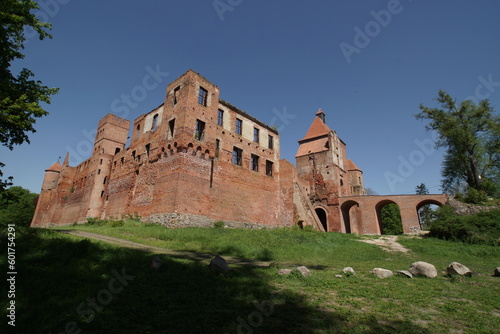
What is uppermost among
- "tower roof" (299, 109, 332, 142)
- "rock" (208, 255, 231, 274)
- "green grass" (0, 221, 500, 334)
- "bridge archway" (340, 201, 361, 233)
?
"tower roof" (299, 109, 332, 142)

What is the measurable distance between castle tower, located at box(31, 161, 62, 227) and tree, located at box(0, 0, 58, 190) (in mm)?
35728

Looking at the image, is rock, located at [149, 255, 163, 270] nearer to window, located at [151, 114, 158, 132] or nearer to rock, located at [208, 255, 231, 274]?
rock, located at [208, 255, 231, 274]

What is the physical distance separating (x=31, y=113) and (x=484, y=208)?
27.9 metres

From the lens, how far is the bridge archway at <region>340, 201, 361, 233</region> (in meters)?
31.8

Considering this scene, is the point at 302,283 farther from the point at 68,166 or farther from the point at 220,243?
the point at 68,166

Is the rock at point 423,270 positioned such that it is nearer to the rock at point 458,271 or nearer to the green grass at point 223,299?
the green grass at point 223,299

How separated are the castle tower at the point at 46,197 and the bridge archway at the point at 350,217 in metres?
41.9

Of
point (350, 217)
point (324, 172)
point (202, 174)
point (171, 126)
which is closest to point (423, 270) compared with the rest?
point (202, 174)

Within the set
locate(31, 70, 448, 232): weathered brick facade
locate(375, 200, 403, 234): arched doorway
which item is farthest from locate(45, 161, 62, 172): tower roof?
locate(375, 200, 403, 234): arched doorway

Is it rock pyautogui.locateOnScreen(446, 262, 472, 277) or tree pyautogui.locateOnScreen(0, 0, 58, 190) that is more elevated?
tree pyautogui.locateOnScreen(0, 0, 58, 190)

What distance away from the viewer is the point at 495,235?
48.2 feet

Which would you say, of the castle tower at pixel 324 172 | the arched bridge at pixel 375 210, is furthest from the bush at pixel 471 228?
the castle tower at pixel 324 172

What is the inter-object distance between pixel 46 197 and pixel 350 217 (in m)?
46.1

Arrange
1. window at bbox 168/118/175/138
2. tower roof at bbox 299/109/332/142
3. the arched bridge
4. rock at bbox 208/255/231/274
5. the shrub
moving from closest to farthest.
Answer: rock at bbox 208/255/231/274 < the shrub < window at bbox 168/118/175/138 < the arched bridge < tower roof at bbox 299/109/332/142
